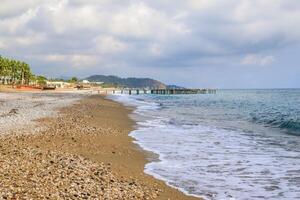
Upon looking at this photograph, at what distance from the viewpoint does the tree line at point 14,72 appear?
13175 centimetres

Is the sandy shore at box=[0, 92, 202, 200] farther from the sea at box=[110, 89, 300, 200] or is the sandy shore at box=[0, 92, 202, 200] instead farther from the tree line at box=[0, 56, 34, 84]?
the tree line at box=[0, 56, 34, 84]

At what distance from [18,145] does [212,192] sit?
8153 millimetres

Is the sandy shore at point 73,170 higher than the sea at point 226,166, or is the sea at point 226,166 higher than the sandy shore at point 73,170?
the sandy shore at point 73,170

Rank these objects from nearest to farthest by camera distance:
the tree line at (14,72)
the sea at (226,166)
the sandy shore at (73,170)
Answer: the sandy shore at (73,170) < the sea at (226,166) < the tree line at (14,72)

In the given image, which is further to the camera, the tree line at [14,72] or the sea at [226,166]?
the tree line at [14,72]

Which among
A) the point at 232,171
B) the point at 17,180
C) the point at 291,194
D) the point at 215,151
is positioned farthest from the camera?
the point at 215,151

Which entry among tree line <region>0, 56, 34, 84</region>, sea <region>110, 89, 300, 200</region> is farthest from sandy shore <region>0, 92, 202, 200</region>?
tree line <region>0, 56, 34, 84</region>

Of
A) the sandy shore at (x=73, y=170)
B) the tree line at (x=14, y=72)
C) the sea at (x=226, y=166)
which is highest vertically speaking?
the tree line at (x=14, y=72)

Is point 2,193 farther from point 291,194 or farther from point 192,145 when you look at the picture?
point 192,145

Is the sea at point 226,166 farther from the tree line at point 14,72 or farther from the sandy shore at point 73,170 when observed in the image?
the tree line at point 14,72

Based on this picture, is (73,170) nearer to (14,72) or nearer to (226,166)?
(226,166)

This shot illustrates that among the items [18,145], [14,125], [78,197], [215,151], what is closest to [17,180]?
[78,197]

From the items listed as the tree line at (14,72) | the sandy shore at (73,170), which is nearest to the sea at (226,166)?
the sandy shore at (73,170)

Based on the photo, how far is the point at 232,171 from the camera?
13258 mm
